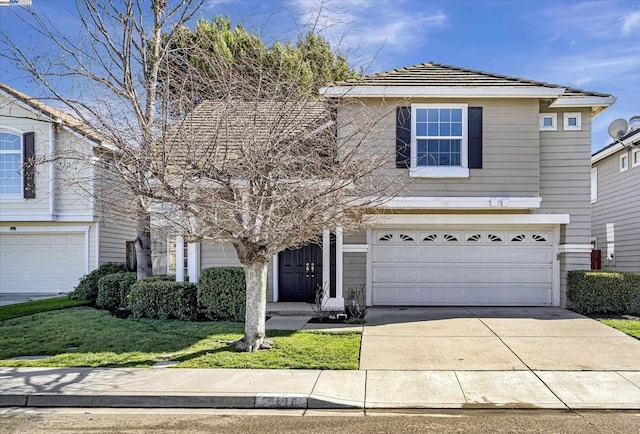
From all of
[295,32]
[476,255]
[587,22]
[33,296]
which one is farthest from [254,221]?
[33,296]

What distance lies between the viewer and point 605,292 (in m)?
12.9

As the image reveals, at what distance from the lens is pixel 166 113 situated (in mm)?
8820

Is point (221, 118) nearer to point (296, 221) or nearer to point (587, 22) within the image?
point (296, 221)

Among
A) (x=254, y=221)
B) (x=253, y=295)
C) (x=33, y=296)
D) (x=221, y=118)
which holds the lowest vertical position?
(x=33, y=296)

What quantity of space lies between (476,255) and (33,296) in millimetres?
14061

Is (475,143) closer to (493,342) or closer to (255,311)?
(493,342)

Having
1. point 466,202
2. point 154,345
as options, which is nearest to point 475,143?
point 466,202

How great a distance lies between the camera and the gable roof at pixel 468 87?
13.0 meters

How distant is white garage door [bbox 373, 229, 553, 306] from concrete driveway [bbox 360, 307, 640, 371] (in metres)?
0.92

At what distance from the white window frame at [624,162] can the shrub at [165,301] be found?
14158 mm

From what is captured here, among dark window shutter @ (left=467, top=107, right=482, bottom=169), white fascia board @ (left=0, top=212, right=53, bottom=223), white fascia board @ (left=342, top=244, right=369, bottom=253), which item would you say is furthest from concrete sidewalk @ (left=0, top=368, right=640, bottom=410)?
white fascia board @ (left=0, top=212, right=53, bottom=223)

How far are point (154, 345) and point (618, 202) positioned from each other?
1575 cm

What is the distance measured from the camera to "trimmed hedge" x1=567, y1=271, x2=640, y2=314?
12719 millimetres

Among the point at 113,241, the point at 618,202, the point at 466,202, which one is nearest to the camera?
the point at 466,202
